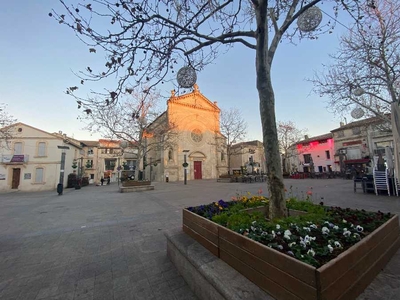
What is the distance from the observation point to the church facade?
2720 cm

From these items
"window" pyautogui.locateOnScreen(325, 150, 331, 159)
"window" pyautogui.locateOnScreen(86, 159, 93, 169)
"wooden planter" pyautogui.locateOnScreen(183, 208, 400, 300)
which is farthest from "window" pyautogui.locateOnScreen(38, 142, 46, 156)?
"window" pyautogui.locateOnScreen(325, 150, 331, 159)

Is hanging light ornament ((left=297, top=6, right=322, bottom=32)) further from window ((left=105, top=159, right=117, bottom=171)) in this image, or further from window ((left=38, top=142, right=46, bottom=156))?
window ((left=105, top=159, right=117, bottom=171))

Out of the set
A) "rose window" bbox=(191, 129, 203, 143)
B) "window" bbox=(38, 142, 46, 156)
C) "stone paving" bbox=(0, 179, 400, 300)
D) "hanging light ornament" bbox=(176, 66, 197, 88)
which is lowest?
"stone paving" bbox=(0, 179, 400, 300)

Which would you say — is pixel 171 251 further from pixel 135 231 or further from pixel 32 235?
pixel 32 235

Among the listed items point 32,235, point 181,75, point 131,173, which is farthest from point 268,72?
point 131,173

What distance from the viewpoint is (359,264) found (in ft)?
4.74

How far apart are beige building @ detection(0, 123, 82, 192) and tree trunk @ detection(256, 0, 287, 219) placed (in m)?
24.4

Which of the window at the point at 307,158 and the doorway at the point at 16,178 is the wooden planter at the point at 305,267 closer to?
the doorway at the point at 16,178

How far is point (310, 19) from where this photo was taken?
123 inches

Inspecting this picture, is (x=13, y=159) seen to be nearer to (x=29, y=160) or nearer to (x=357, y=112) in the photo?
Answer: (x=29, y=160)

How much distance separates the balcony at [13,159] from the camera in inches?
819

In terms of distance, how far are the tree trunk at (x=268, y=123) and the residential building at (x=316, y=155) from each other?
28545 mm

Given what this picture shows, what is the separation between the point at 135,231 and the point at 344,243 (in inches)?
158

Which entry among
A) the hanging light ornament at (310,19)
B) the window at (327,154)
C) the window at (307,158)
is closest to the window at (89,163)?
the hanging light ornament at (310,19)
